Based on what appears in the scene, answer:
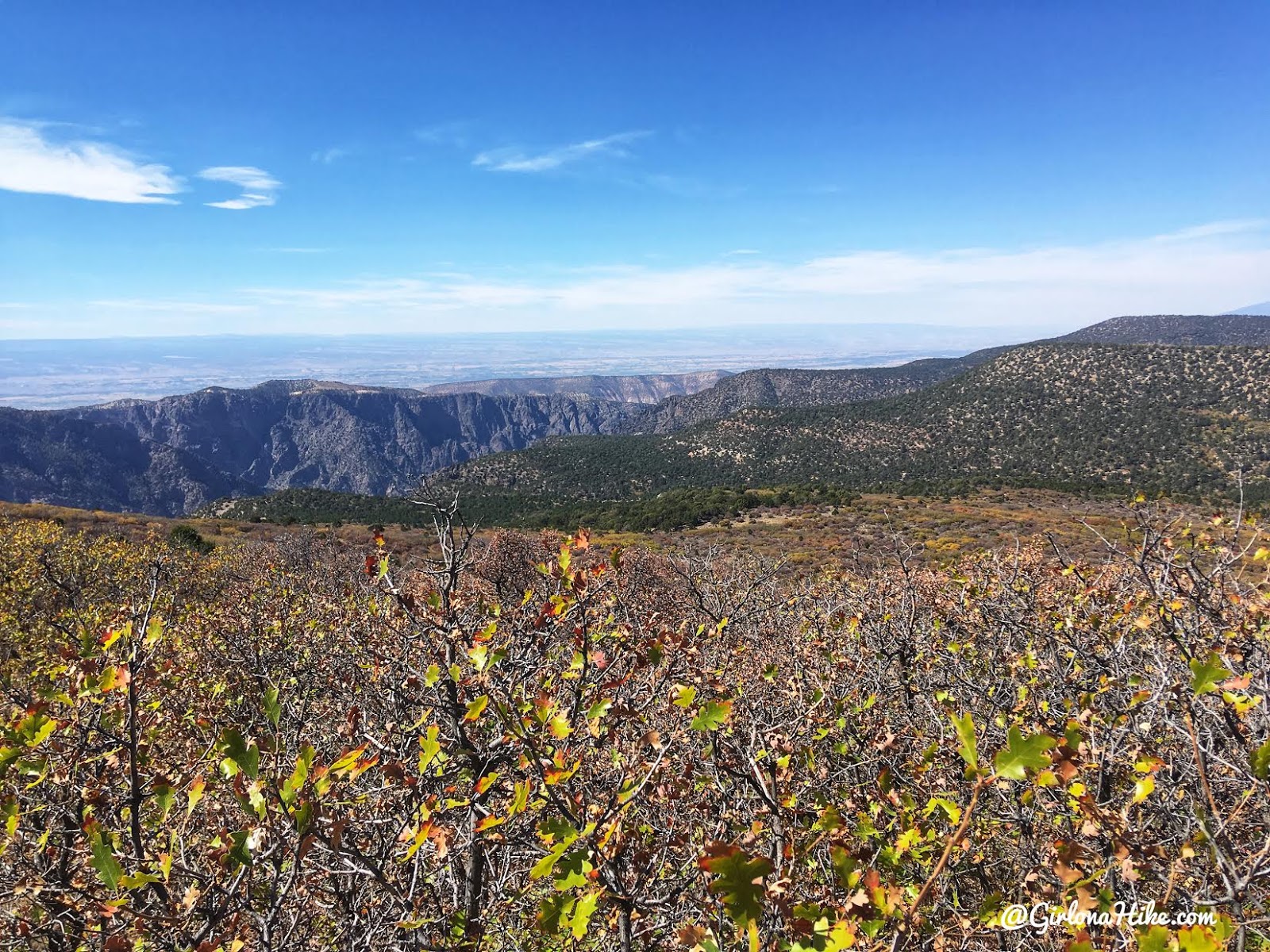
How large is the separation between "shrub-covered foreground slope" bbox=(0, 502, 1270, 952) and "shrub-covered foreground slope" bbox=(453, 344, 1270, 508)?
6074cm

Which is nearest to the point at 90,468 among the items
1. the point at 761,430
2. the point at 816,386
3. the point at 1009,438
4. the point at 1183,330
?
the point at 761,430

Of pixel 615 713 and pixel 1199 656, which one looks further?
pixel 1199 656

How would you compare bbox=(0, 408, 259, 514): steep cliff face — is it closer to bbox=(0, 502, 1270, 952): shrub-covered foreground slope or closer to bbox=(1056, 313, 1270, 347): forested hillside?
bbox=(0, 502, 1270, 952): shrub-covered foreground slope

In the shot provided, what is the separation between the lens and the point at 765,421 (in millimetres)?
100062

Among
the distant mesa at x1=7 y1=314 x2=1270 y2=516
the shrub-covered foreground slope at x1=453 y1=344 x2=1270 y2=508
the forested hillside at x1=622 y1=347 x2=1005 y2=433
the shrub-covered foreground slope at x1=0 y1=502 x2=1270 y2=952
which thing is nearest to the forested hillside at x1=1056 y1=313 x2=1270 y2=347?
the distant mesa at x1=7 y1=314 x2=1270 y2=516

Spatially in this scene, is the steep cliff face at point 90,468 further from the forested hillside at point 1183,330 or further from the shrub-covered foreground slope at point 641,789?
the forested hillside at point 1183,330

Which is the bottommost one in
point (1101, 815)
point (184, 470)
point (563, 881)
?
point (184, 470)

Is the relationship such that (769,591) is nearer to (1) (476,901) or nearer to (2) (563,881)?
(1) (476,901)

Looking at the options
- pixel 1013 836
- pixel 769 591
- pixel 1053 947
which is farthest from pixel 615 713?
pixel 769 591

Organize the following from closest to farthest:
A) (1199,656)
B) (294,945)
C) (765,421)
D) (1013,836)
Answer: (294,945) < (1199,656) < (1013,836) < (765,421)

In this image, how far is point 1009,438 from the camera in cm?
7406

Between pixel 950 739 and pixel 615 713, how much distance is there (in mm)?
2415

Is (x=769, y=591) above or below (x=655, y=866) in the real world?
below

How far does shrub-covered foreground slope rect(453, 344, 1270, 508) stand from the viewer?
6156cm
